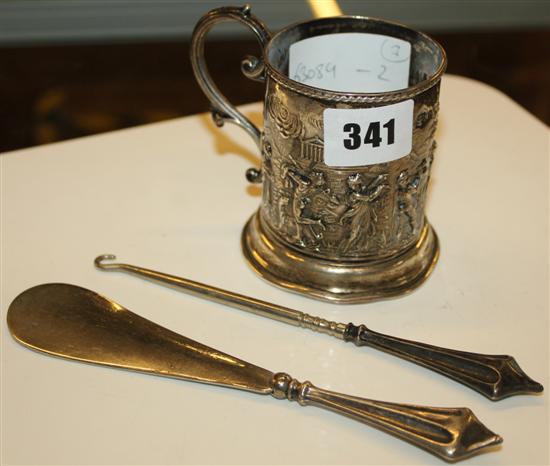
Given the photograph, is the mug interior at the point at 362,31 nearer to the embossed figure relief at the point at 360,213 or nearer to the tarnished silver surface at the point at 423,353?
the embossed figure relief at the point at 360,213

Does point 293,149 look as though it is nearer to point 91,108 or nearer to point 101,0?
point 101,0

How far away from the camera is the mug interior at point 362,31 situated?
80 centimetres

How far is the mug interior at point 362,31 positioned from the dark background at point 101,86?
1001 millimetres

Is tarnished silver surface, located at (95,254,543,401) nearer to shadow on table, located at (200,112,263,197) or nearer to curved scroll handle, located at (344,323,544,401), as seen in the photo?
curved scroll handle, located at (344,323,544,401)

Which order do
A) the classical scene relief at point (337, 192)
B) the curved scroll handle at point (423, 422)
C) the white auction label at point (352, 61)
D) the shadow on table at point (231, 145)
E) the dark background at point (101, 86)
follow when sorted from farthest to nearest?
1. the dark background at point (101, 86)
2. the shadow on table at point (231, 145)
3. the white auction label at point (352, 61)
4. the classical scene relief at point (337, 192)
5. the curved scroll handle at point (423, 422)

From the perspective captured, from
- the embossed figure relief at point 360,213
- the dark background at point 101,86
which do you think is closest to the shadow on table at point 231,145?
the embossed figure relief at point 360,213

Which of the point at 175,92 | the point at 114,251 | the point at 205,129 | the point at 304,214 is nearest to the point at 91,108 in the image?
the point at 175,92

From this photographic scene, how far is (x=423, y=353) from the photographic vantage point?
0.73 m

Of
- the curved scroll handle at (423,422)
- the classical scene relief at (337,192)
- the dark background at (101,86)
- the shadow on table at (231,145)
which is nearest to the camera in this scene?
the curved scroll handle at (423,422)

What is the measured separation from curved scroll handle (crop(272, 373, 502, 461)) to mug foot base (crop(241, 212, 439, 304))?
150 millimetres

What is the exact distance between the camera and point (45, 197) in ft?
3.22

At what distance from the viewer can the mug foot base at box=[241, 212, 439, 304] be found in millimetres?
811

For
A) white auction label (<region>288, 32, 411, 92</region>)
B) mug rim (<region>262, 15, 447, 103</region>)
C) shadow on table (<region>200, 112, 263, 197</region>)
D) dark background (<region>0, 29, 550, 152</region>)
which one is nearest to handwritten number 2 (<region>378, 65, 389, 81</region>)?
white auction label (<region>288, 32, 411, 92</region>)

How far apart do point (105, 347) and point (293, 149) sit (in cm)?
26
